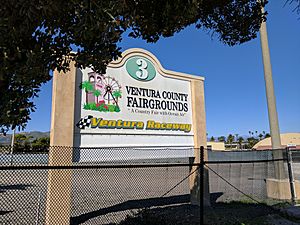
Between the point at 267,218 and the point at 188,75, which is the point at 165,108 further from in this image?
the point at 267,218

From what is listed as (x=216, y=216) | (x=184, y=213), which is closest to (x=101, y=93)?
(x=184, y=213)

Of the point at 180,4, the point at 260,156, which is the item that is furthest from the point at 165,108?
the point at 260,156

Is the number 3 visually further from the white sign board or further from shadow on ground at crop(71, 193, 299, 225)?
shadow on ground at crop(71, 193, 299, 225)

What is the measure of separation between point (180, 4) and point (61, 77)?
12.3 ft

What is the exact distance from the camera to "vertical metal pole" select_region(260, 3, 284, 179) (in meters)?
9.91

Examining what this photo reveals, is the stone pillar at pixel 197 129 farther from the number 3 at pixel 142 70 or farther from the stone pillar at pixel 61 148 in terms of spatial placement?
the stone pillar at pixel 61 148

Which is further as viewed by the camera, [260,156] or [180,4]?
[260,156]

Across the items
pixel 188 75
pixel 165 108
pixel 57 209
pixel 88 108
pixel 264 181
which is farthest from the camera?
pixel 264 181

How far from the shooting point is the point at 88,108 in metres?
6.75

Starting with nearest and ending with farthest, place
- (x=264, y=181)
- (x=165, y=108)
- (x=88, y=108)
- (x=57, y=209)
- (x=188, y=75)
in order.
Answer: (x=57, y=209) < (x=88, y=108) < (x=165, y=108) < (x=188, y=75) < (x=264, y=181)

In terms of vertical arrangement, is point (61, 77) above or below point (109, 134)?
above

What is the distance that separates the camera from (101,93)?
23.1ft

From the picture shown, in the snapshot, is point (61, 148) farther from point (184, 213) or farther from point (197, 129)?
point (197, 129)

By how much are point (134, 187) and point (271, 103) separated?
6498mm
